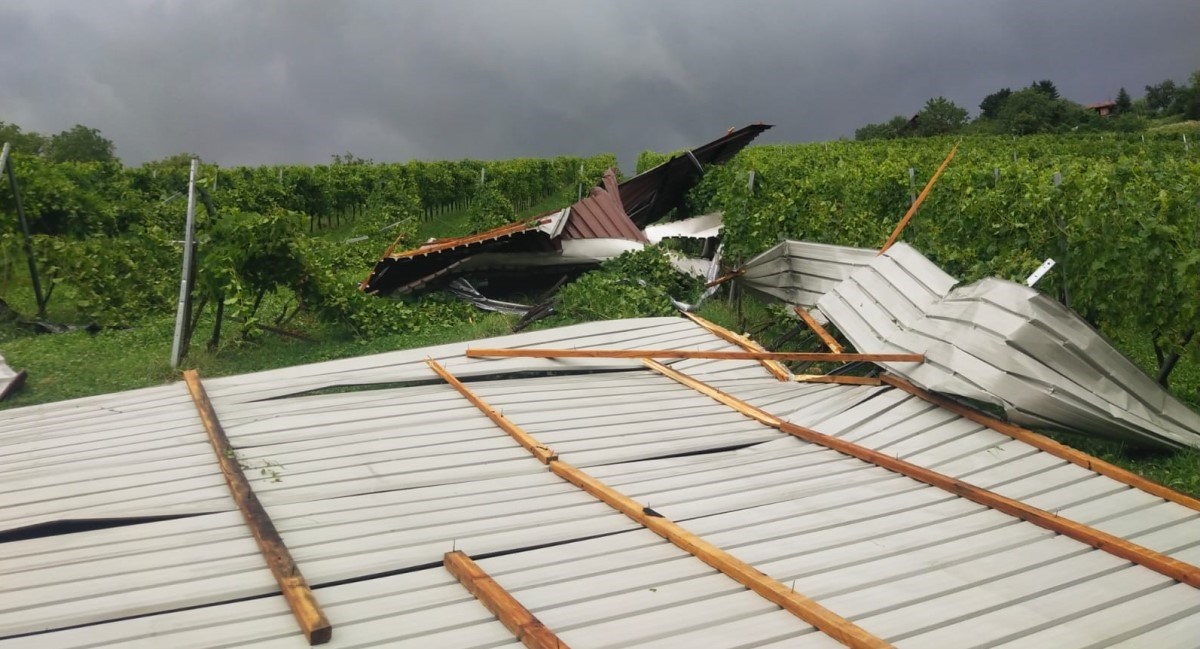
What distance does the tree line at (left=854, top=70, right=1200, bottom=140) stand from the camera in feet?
160

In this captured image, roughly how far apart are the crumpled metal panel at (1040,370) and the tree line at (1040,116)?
44932 millimetres

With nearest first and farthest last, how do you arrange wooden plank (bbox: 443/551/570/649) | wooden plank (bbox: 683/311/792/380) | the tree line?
wooden plank (bbox: 443/551/570/649) < wooden plank (bbox: 683/311/792/380) < the tree line

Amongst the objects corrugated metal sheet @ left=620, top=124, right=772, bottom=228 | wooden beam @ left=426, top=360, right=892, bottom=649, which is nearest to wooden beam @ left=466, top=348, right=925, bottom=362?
wooden beam @ left=426, top=360, right=892, bottom=649

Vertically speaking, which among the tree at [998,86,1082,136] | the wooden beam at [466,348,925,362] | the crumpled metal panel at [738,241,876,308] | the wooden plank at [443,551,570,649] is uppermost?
the tree at [998,86,1082,136]

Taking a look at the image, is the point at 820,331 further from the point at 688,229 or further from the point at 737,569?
the point at 688,229

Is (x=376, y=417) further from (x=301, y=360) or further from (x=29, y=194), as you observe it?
(x=29, y=194)

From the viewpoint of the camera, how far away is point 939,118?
64.8 m

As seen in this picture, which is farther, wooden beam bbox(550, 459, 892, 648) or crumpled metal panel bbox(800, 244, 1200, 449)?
crumpled metal panel bbox(800, 244, 1200, 449)

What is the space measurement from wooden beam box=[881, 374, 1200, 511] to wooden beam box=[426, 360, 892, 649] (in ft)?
7.27

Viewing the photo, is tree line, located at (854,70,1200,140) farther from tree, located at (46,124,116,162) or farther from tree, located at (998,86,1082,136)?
tree, located at (46,124,116,162)

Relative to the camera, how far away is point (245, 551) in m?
3.30

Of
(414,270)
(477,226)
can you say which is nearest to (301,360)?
(414,270)

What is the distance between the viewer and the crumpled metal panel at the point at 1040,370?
4879 mm

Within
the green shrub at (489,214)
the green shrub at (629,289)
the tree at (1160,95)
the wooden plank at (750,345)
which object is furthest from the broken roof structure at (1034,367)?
the tree at (1160,95)
